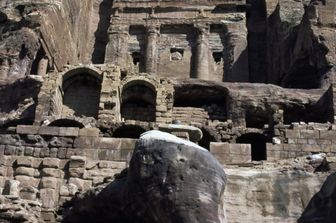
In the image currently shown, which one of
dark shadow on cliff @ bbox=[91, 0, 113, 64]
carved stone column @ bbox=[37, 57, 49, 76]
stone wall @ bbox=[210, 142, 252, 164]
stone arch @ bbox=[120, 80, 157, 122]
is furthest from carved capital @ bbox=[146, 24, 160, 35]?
stone wall @ bbox=[210, 142, 252, 164]

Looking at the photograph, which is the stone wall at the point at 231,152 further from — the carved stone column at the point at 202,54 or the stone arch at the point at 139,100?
the carved stone column at the point at 202,54

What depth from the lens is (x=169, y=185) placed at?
11453mm

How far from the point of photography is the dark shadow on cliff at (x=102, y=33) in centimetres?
4084

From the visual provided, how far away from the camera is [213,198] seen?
11414 millimetres

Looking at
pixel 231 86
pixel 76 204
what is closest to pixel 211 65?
pixel 231 86

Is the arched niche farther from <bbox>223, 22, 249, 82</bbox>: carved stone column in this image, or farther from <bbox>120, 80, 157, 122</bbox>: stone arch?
<bbox>223, 22, 249, 82</bbox>: carved stone column

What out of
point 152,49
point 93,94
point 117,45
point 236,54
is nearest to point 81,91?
point 93,94

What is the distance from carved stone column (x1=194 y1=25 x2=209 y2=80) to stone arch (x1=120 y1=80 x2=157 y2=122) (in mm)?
8242

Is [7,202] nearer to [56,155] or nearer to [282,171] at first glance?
[56,155]

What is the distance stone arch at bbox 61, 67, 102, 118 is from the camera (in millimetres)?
27953

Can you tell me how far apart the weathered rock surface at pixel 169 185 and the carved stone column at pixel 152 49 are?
25.2m

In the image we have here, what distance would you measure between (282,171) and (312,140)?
649 centimetres

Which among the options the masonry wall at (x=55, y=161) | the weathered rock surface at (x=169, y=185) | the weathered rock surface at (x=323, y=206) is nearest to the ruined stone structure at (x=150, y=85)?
the masonry wall at (x=55, y=161)

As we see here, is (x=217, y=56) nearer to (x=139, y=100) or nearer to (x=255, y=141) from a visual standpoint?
(x=139, y=100)
